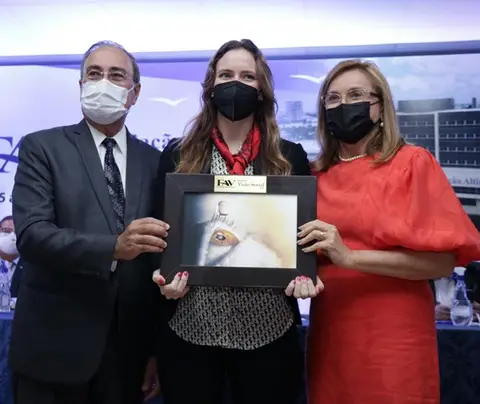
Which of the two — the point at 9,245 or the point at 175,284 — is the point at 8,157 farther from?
the point at 175,284

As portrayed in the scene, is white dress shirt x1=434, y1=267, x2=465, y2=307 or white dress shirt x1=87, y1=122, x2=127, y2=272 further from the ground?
white dress shirt x1=87, y1=122, x2=127, y2=272

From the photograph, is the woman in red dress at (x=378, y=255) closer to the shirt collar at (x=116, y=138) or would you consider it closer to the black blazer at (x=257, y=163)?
the black blazer at (x=257, y=163)

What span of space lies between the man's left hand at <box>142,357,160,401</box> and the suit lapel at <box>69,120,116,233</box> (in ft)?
1.60

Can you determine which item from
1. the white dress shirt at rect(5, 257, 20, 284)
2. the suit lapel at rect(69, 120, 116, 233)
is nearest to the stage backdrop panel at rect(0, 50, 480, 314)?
the white dress shirt at rect(5, 257, 20, 284)

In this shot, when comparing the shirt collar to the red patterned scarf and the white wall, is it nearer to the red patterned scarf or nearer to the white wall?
the red patterned scarf

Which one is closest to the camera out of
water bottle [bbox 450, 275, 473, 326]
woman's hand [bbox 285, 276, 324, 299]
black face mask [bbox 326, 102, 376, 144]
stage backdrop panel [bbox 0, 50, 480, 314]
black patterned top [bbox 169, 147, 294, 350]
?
woman's hand [bbox 285, 276, 324, 299]

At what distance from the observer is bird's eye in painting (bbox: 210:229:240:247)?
124 centimetres

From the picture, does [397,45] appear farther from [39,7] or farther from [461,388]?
[39,7]

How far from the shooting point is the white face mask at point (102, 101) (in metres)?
1.52

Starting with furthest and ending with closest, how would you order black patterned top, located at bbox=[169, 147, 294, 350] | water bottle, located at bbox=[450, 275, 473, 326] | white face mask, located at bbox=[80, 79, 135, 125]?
water bottle, located at bbox=[450, 275, 473, 326] < white face mask, located at bbox=[80, 79, 135, 125] < black patterned top, located at bbox=[169, 147, 294, 350]

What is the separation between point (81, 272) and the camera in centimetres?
130

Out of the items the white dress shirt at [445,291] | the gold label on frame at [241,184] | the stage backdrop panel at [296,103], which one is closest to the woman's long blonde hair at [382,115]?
the gold label on frame at [241,184]

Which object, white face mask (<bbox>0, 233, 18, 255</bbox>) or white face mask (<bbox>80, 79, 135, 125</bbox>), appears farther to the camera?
white face mask (<bbox>0, 233, 18, 255</bbox>)

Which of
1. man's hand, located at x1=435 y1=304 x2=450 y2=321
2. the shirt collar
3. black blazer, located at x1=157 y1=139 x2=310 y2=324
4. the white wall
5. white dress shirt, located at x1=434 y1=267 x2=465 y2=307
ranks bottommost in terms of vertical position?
man's hand, located at x1=435 y1=304 x2=450 y2=321
